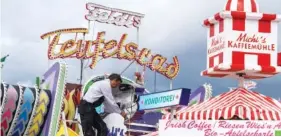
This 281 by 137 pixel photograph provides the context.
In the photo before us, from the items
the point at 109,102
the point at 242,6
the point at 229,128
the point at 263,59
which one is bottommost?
the point at 229,128

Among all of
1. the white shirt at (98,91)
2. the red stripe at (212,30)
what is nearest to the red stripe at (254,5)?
the red stripe at (212,30)

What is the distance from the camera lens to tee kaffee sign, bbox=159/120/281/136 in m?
9.66

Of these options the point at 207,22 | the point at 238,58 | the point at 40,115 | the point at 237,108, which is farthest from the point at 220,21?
the point at 40,115

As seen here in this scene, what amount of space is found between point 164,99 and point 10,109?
4689 mm

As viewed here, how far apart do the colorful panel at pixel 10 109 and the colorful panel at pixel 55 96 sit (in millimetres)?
718

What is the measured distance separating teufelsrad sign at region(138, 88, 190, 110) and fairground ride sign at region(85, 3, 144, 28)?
17.2 metres

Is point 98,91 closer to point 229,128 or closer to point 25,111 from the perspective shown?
point 229,128

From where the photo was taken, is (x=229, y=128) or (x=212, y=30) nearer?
(x=229, y=128)

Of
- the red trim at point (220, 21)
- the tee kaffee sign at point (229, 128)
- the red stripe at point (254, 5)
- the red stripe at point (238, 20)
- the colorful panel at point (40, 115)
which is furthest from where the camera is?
the colorful panel at point (40, 115)

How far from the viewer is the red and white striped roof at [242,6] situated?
34.8ft

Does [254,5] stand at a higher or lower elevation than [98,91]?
higher

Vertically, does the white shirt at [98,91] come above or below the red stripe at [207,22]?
below

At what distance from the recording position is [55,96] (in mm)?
14703

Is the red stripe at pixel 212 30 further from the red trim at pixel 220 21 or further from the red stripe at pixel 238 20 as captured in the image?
the red stripe at pixel 238 20
